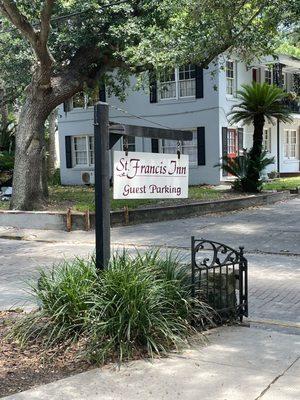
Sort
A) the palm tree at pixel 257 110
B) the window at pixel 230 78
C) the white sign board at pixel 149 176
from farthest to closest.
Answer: the window at pixel 230 78 < the palm tree at pixel 257 110 < the white sign board at pixel 149 176

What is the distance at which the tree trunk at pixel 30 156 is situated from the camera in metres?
15.9

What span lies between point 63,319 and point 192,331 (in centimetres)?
124

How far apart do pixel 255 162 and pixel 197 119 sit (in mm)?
4976

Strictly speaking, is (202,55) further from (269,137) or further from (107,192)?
(269,137)

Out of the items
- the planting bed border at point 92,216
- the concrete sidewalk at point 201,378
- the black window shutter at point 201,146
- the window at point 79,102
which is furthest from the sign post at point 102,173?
the window at point 79,102

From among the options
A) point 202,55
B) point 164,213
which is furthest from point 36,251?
point 202,55

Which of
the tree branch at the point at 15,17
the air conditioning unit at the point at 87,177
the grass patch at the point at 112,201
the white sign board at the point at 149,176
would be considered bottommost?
the grass patch at the point at 112,201

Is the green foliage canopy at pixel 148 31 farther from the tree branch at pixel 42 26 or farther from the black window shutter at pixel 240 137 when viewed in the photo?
the black window shutter at pixel 240 137

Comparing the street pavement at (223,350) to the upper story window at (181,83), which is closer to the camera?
the street pavement at (223,350)

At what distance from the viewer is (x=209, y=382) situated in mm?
4145

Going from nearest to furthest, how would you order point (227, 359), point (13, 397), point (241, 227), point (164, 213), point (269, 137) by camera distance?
point (13, 397)
point (227, 359)
point (241, 227)
point (164, 213)
point (269, 137)

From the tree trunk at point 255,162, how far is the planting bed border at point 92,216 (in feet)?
11.0

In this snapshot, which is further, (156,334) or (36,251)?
(36,251)

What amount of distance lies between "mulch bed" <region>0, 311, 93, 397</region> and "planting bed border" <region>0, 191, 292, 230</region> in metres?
8.93
